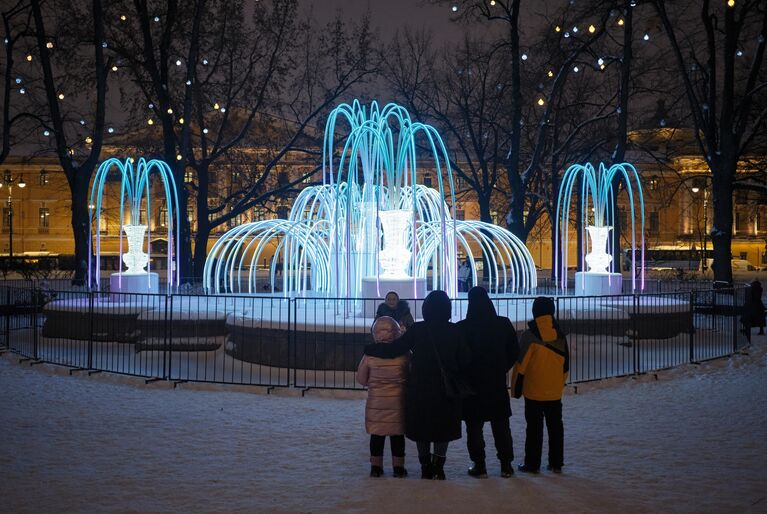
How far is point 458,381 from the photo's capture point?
269 inches

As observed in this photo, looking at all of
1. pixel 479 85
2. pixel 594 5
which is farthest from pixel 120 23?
pixel 594 5

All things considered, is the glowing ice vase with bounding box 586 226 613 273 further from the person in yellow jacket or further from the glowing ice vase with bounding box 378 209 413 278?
the person in yellow jacket

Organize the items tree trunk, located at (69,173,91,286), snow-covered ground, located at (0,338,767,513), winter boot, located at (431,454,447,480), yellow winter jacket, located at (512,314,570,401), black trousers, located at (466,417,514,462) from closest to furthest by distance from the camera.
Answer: snow-covered ground, located at (0,338,767,513) → winter boot, located at (431,454,447,480) → black trousers, located at (466,417,514,462) → yellow winter jacket, located at (512,314,570,401) → tree trunk, located at (69,173,91,286)

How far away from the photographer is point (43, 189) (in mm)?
77750

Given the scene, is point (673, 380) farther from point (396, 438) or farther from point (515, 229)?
point (515, 229)

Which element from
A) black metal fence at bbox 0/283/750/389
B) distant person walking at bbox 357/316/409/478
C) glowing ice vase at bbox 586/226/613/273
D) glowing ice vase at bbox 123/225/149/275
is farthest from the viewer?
glowing ice vase at bbox 586/226/613/273

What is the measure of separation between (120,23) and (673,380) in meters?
26.1

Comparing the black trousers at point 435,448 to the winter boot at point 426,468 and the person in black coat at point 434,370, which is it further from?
the person in black coat at point 434,370

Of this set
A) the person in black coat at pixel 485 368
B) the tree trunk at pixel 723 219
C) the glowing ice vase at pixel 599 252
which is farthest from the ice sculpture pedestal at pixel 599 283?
the person in black coat at pixel 485 368

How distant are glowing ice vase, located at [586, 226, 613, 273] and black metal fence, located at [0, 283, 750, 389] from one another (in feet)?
10.7

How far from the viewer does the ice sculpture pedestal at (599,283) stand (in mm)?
22844

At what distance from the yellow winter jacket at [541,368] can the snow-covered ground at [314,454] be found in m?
0.79

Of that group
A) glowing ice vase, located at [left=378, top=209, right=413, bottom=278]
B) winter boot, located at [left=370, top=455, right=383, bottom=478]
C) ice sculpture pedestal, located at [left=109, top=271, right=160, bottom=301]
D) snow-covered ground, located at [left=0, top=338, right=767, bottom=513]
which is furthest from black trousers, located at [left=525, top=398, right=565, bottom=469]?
ice sculpture pedestal, located at [left=109, top=271, right=160, bottom=301]

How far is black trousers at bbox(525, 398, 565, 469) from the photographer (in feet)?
24.5
